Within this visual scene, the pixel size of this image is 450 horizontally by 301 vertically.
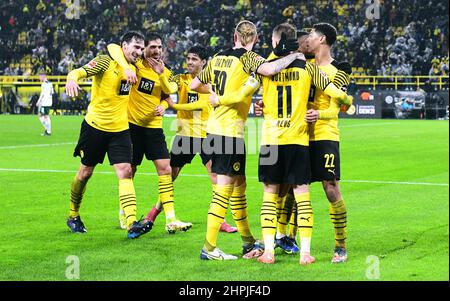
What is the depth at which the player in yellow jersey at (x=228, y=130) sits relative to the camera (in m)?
9.12

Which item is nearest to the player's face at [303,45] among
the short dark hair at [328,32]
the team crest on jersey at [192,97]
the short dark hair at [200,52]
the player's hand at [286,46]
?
the short dark hair at [328,32]

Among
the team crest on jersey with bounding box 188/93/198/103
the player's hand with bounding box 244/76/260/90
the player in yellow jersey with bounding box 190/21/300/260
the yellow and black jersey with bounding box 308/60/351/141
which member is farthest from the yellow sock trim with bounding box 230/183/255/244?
the team crest on jersey with bounding box 188/93/198/103

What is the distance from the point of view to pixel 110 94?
428 inches

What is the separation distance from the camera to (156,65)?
11203 mm

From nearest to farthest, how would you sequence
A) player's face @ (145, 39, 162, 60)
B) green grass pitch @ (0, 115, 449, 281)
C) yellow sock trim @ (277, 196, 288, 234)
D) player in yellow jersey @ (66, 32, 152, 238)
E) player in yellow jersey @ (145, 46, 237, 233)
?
green grass pitch @ (0, 115, 449, 281)
yellow sock trim @ (277, 196, 288, 234)
player in yellow jersey @ (66, 32, 152, 238)
player's face @ (145, 39, 162, 60)
player in yellow jersey @ (145, 46, 237, 233)

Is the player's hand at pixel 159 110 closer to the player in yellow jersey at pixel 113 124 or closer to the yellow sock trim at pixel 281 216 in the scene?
the player in yellow jersey at pixel 113 124

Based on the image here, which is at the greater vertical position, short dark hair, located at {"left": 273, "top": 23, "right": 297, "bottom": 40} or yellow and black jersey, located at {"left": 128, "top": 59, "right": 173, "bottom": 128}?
short dark hair, located at {"left": 273, "top": 23, "right": 297, "bottom": 40}

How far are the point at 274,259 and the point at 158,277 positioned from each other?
138cm

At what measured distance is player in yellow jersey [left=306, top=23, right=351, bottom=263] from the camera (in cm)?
895

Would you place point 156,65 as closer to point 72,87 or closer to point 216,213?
point 72,87

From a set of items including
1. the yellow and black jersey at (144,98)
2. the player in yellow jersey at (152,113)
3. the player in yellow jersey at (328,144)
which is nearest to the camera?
the player in yellow jersey at (328,144)

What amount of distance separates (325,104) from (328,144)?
16.6 inches

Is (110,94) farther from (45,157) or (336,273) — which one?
(45,157)

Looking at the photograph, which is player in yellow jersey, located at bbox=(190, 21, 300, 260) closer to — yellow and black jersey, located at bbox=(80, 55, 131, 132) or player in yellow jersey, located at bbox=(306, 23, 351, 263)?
player in yellow jersey, located at bbox=(306, 23, 351, 263)
